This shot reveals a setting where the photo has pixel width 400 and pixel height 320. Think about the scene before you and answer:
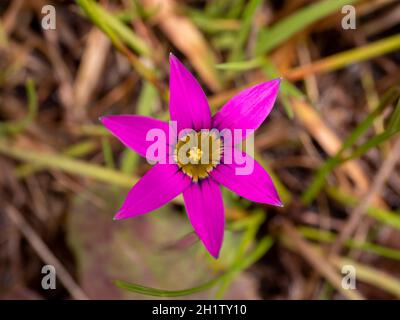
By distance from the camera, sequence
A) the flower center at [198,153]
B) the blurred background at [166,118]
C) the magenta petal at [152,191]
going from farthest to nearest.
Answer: the blurred background at [166,118], the flower center at [198,153], the magenta petal at [152,191]

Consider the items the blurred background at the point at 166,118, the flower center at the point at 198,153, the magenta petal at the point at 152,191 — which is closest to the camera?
the magenta petal at the point at 152,191

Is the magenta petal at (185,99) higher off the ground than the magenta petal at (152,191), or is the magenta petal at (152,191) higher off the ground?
the magenta petal at (185,99)

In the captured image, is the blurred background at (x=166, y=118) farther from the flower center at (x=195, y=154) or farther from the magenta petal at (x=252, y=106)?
the magenta petal at (x=252, y=106)

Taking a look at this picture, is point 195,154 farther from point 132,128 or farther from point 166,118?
point 166,118

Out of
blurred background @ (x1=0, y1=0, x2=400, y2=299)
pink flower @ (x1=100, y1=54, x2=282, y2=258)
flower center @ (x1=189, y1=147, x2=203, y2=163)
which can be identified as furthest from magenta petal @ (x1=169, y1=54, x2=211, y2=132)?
blurred background @ (x1=0, y1=0, x2=400, y2=299)

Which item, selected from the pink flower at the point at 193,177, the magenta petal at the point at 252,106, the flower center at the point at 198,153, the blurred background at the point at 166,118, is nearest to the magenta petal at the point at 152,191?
the pink flower at the point at 193,177

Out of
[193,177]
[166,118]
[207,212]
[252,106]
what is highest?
[166,118]

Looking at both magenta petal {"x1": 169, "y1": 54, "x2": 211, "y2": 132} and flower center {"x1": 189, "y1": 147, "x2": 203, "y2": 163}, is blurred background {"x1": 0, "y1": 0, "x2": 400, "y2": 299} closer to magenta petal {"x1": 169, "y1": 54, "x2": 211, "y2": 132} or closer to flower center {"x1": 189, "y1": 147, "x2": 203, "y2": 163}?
flower center {"x1": 189, "y1": 147, "x2": 203, "y2": 163}

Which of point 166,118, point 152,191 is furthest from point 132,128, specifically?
Answer: point 166,118
